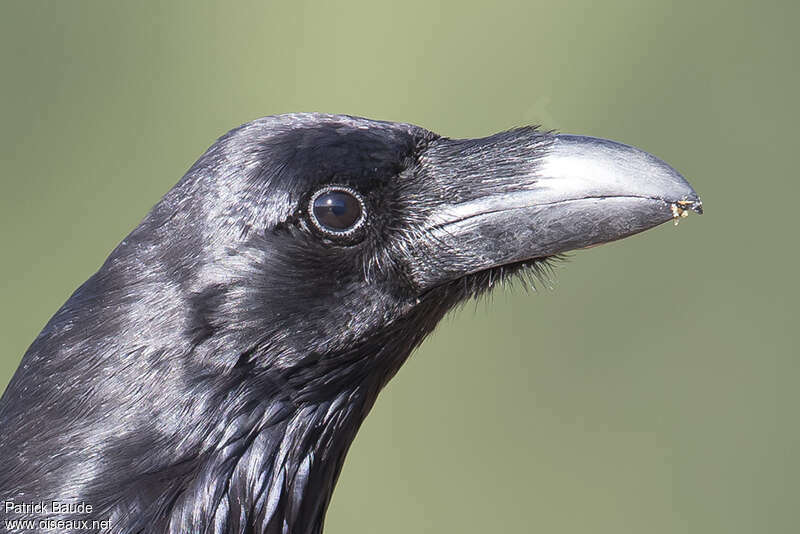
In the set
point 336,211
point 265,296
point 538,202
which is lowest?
point 265,296

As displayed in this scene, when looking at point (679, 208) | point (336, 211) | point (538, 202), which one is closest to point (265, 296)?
point (336, 211)

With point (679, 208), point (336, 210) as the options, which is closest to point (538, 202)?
point (679, 208)

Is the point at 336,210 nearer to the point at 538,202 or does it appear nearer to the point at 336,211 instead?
the point at 336,211

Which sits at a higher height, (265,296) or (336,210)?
(336,210)

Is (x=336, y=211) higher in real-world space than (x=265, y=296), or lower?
higher

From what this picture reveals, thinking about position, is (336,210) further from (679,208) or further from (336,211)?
(679,208)

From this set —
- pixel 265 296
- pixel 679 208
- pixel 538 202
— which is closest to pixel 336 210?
pixel 265 296

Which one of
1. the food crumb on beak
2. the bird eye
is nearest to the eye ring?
the bird eye
